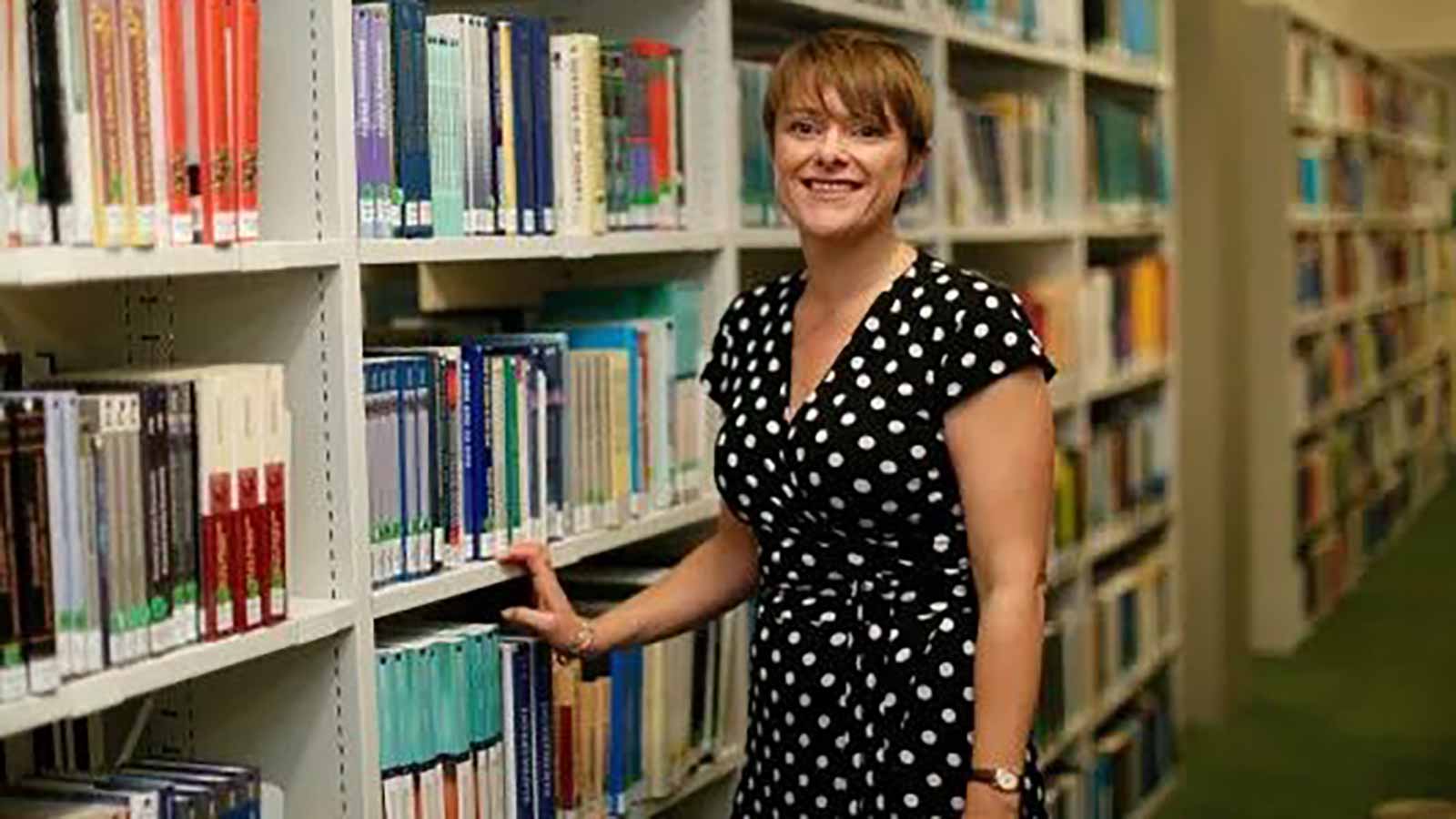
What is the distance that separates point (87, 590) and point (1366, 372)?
7628mm

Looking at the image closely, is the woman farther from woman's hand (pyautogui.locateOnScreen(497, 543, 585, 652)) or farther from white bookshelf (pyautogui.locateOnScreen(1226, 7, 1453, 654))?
white bookshelf (pyautogui.locateOnScreen(1226, 7, 1453, 654))

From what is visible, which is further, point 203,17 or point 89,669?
point 203,17

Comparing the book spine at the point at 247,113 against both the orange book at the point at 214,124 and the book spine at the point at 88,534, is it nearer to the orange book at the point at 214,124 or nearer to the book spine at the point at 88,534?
the orange book at the point at 214,124

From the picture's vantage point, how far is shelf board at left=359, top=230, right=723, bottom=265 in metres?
2.23

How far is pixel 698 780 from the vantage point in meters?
2.96

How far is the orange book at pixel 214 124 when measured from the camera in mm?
1947

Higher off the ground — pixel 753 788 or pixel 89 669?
pixel 89 669

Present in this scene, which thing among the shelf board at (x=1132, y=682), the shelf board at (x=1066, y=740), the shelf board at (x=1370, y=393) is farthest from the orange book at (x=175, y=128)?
the shelf board at (x=1370, y=393)

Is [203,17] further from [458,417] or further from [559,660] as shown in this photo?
[559,660]

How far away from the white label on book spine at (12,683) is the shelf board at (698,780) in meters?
1.22

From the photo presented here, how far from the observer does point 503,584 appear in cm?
264

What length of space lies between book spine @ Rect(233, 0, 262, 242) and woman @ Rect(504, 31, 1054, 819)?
1.94ft

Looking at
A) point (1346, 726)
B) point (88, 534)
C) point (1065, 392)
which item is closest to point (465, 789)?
point (88, 534)

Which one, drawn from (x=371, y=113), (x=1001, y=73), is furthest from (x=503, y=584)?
(x=1001, y=73)
